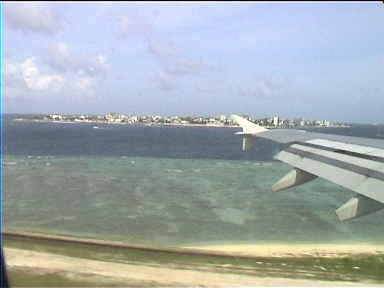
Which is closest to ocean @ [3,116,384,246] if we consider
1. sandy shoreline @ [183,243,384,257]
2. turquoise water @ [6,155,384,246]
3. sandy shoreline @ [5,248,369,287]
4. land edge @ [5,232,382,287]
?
turquoise water @ [6,155,384,246]

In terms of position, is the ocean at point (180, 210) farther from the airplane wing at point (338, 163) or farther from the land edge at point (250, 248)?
the airplane wing at point (338, 163)

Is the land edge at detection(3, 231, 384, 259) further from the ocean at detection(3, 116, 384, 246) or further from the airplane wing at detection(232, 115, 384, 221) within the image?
the airplane wing at detection(232, 115, 384, 221)

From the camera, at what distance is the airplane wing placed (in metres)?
4.80

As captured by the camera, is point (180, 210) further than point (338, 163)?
Yes

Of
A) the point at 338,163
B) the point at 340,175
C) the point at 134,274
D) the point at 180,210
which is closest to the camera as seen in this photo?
the point at 340,175

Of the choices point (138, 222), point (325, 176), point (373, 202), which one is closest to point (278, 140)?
point (325, 176)

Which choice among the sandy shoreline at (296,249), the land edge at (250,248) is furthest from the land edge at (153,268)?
the sandy shoreline at (296,249)

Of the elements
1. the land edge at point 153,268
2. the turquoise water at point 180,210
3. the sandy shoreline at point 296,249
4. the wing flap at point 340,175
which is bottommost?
the turquoise water at point 180,210

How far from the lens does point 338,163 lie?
589cm

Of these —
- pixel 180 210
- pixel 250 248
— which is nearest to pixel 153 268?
pixel 250 248

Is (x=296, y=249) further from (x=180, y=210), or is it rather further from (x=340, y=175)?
(x=340, y=175)

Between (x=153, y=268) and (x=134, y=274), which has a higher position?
(x=134, y=274)

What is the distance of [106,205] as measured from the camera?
1972 cm

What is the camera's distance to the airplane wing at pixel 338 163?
4801 mm
